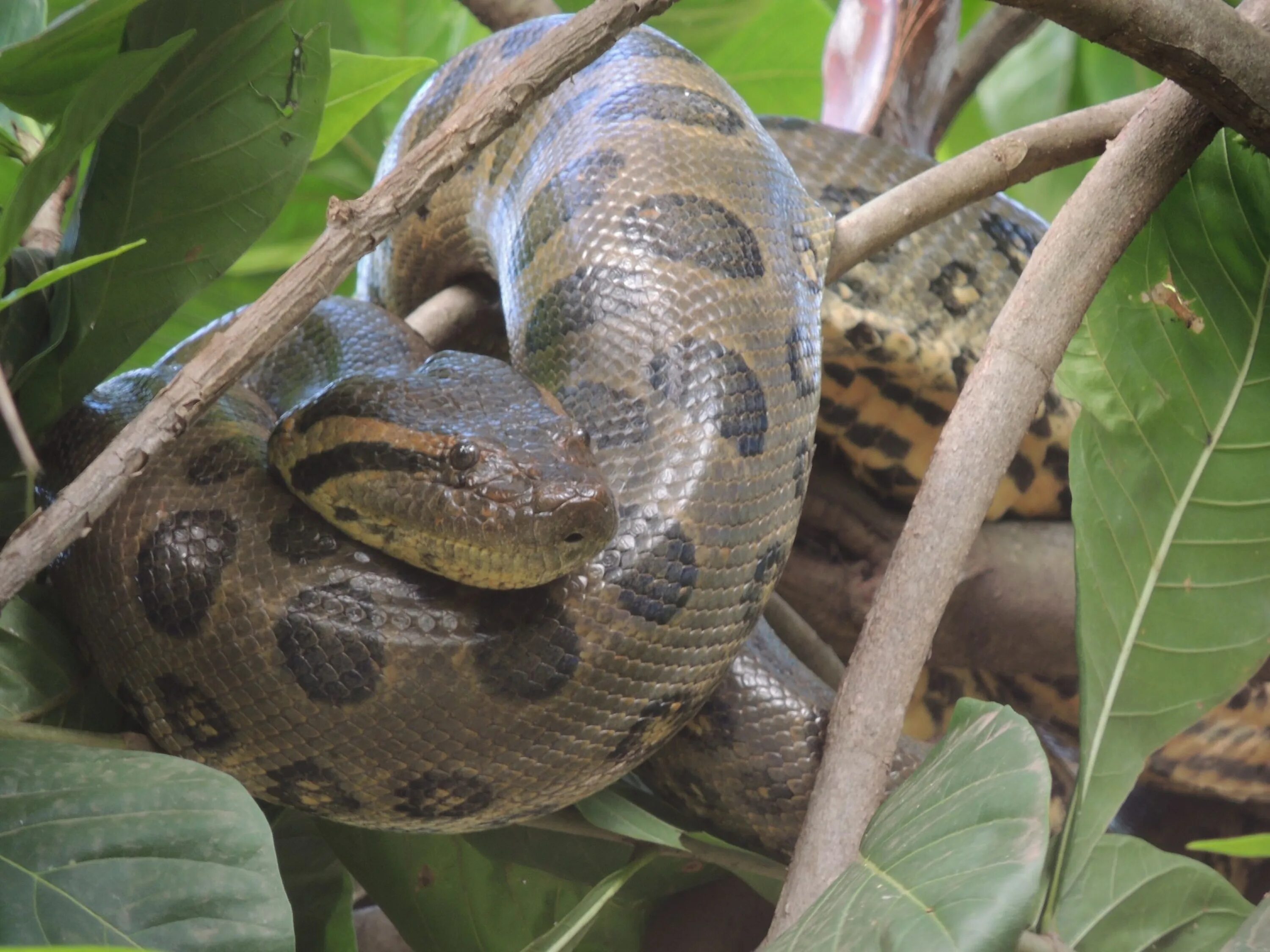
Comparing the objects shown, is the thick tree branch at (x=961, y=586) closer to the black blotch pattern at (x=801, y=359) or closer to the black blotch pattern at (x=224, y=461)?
the black blotch pattern at (x=801, y=359)

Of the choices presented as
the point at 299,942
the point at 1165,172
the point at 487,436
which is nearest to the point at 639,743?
the point at 487,436

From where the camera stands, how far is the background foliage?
0.91 metres

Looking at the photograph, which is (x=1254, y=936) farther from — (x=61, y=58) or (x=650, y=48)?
(x=650, y=48)

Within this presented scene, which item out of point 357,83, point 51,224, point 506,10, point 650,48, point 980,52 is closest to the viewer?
point 51,224

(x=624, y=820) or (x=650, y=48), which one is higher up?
(x=650, y=48)

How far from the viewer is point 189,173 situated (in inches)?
46.3

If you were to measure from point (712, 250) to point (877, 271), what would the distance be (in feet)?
2.30

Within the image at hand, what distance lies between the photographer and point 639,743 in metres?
1.28

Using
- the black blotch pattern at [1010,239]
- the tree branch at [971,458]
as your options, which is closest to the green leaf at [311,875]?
the tree branch at [971,458]

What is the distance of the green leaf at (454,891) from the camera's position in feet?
4.89

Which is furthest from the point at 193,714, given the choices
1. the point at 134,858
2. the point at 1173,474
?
the point at 1173,474

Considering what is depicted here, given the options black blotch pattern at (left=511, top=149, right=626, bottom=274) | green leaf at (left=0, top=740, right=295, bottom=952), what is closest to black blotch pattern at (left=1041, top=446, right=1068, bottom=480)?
black blotch pattern at (left=511, top=149, right=626, bottom=274)

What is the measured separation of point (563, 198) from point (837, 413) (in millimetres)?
771

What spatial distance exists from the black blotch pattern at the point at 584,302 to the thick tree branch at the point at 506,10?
46.5 inches
